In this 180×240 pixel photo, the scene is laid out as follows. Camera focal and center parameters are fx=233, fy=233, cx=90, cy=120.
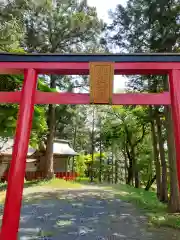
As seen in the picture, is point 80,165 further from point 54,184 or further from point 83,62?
point 83,62

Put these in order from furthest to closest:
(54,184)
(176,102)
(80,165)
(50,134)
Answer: (80,165) → (50,134) → (54,184) → (176,102)

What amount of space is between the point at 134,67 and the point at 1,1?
10329 mm

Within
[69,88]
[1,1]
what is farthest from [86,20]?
[1,1]

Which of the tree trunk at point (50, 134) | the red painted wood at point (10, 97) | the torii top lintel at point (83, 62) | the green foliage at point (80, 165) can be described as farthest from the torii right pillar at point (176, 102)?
the green foliage at point (80, 165)

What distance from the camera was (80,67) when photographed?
456cm

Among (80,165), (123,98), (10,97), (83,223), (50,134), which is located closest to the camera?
(123,98)

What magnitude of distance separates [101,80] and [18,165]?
2.18 m

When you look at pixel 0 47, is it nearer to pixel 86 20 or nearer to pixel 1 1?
pixel 1 1

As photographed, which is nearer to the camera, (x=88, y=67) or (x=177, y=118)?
(x=177, y=118)

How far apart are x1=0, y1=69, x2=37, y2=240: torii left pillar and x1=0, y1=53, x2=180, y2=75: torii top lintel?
0.74 ft

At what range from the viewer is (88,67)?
4.56 metres

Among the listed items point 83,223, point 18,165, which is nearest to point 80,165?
point 83,223

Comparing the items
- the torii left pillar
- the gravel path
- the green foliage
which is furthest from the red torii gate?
the green foliage

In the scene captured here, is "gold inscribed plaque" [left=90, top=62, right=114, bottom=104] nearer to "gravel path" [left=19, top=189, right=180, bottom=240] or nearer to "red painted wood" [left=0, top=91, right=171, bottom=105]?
"red painted wood" [left=0, top=91, right=171, bottom=105]
